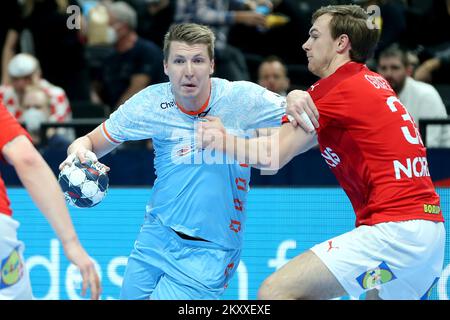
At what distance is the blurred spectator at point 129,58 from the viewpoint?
972cm

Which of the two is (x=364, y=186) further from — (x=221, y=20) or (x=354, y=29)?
(x=221, y=20)

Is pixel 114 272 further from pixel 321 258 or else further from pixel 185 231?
pixel 321 258

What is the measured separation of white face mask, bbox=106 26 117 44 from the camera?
32.7ft

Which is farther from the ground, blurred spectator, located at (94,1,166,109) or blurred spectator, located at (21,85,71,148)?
blurred spectator, located at (94,1,166,109)

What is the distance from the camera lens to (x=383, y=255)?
4875 millimetres

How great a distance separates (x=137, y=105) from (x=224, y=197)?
79 cm

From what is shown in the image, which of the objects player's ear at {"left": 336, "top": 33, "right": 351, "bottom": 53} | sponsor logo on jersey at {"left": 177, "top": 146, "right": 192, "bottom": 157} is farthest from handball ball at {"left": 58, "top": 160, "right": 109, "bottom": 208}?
player's ear at {"left": 336, "top": 33, "right": 351, "bottom": 53}

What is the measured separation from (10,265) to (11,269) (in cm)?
2

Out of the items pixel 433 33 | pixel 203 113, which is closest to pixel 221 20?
pixel 433 33

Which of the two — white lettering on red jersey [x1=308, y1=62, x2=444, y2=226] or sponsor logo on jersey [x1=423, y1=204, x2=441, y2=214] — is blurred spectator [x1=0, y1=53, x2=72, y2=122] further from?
sponsor logo on jersey [x1=423, y1=204, x2=441, y2=214]

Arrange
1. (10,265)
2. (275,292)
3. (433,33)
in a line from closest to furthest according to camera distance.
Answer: (10,265) < (275,292) < (433,33)

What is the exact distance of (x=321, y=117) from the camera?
5094 mm

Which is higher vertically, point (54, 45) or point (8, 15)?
point (8, 15)

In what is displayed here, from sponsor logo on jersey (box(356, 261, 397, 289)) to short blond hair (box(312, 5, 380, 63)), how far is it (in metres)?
1.23
